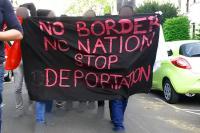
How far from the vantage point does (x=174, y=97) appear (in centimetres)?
980

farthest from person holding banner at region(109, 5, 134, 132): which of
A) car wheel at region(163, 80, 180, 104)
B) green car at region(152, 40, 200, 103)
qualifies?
car wheel at region(163, 80, 180, 104)

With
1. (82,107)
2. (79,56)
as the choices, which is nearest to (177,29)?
(82,107)

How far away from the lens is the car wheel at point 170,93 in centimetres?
980

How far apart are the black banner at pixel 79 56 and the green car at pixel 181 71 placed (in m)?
2.56

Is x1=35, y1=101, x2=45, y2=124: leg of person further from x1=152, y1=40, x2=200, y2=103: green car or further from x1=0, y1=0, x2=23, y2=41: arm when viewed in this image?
x1=152, y1=40, x2=200, y2=103: green car

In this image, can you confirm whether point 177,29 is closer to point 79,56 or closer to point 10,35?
point 79,56

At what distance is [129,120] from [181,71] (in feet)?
7.47

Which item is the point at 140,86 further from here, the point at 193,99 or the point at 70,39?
the point at 193,99

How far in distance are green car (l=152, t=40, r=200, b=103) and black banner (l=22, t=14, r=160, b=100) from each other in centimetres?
256

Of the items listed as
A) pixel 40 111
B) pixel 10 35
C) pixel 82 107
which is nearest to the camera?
pixel 10 35

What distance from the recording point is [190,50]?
994 cm

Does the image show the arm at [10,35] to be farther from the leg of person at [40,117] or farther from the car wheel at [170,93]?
the car wheel at [170,93]

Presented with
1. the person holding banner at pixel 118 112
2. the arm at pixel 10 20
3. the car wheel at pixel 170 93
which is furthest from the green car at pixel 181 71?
the arm at pixel 10 20

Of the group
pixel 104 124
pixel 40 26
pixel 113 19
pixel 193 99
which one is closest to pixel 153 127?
pixel 104 124
